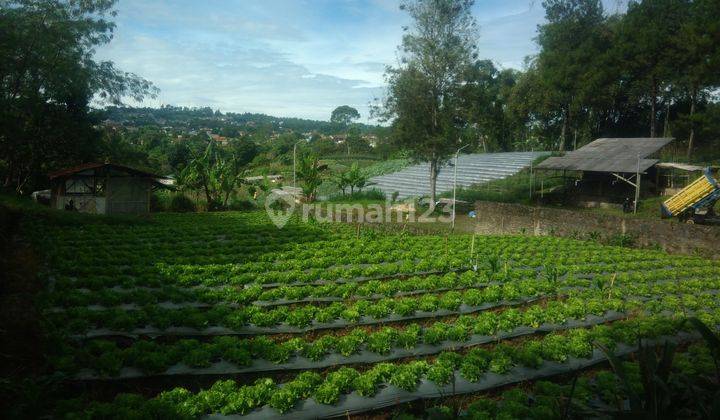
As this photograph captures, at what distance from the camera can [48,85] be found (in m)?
22.3

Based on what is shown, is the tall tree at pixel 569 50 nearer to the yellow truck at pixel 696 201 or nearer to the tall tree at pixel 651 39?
the tall tree at pixel 651 39

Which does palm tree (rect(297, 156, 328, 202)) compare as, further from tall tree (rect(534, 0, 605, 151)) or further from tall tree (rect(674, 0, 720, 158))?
tall tree (rect(674, 0, 720, 158))

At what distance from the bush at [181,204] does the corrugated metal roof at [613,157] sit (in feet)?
62.6

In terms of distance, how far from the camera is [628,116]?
38.1 meters

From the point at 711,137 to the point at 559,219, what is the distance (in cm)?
1880

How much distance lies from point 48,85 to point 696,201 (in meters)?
28.2

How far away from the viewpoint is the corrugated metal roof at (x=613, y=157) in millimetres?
22503

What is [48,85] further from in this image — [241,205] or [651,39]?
[651,39]

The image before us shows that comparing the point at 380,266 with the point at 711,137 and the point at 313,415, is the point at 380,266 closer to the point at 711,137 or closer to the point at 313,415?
the point at 313,415

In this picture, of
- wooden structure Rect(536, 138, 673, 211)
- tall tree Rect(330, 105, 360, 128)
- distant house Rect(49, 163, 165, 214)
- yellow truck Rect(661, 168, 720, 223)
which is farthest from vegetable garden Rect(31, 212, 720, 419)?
tall tree Rect(330, 105, 360, 128)

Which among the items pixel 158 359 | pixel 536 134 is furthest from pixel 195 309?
pixel 536 134

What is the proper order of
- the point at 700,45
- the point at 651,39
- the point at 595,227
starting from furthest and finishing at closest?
the point at 651,39, the point at 700,45, the point at 595,227

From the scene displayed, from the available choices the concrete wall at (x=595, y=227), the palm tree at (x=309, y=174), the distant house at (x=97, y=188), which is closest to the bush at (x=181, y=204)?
the distant house at (x=97, y=188)

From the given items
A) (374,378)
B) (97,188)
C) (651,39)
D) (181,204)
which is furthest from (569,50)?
(374,378)
